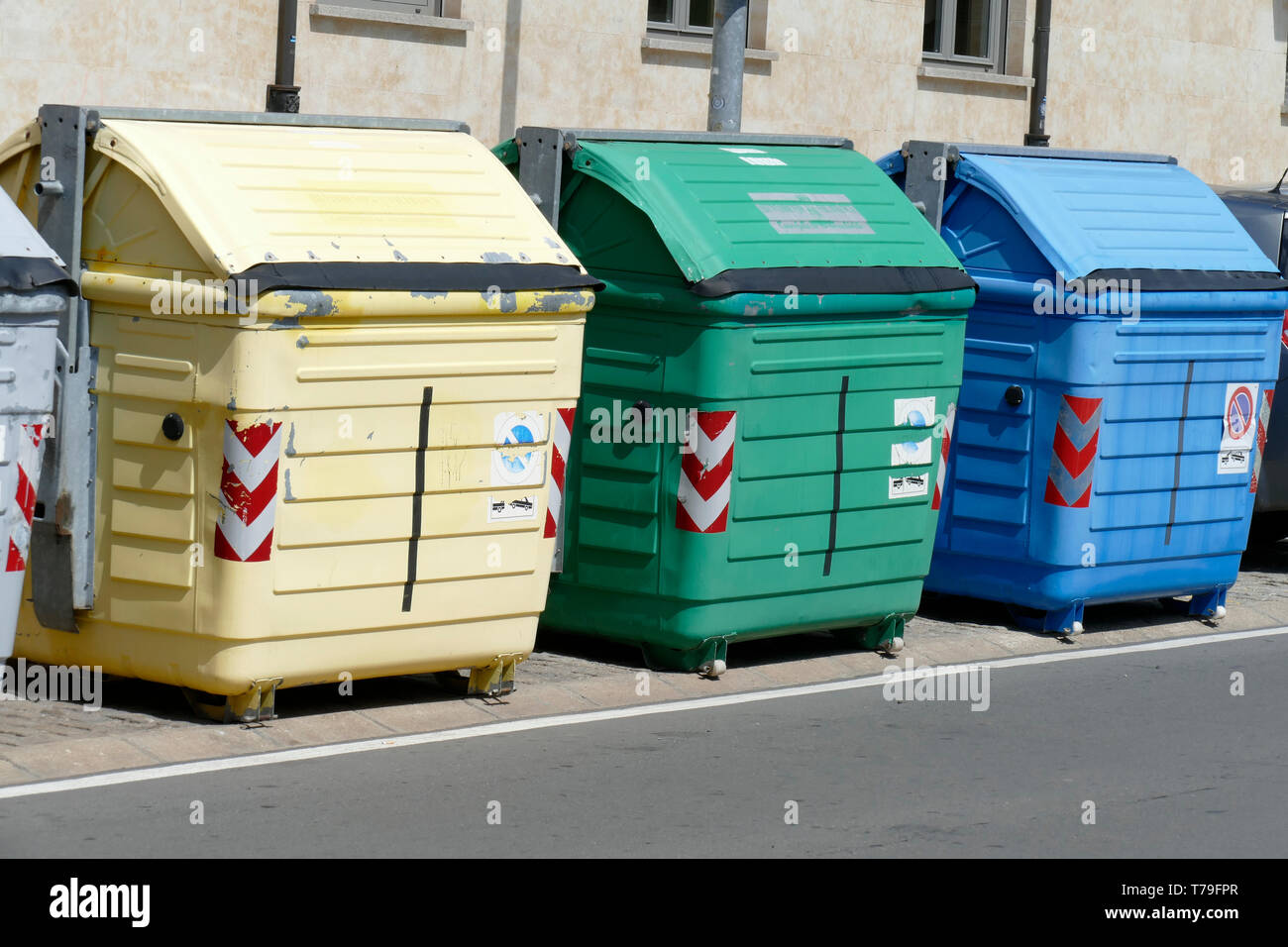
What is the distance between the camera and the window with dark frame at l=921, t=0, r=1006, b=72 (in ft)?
60.6

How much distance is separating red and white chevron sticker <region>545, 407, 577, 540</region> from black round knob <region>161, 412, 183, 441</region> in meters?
1.36

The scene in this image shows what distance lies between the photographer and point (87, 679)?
23.1 ft

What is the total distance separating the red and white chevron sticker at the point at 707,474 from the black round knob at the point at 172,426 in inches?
76.3

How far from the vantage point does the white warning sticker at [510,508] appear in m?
7.09

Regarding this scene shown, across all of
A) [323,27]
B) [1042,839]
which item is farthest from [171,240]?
[323,27]

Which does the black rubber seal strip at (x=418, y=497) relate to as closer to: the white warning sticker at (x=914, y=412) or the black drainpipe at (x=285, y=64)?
the white warning sticker at (x=914, y=412)

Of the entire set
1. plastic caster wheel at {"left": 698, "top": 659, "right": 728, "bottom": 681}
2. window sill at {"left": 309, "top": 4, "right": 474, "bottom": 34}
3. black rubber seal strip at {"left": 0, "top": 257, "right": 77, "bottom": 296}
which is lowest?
plastic caster wheel at {"left": 698, "top": 659, "right": 728, "bottom": 681}

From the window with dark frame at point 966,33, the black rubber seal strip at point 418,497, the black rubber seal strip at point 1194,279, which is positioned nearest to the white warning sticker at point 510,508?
the black rubber seal strip at point 418,497

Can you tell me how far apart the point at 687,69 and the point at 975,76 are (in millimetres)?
3380

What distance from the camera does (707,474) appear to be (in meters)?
7.63

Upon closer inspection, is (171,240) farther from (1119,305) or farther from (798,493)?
(1119,305)

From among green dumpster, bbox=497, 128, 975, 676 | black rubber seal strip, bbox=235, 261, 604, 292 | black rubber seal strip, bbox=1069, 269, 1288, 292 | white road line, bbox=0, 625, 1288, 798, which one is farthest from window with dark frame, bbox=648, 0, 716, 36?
black rubber seal strip, bbox=235, 261, 604, 292

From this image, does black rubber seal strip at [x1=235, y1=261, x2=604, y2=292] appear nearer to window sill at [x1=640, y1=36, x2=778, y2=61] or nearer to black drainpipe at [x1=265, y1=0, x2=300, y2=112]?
black drainpipe at [x1=265, y1=0, x2=300, y2=112]

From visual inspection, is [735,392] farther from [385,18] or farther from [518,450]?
[385,18]
